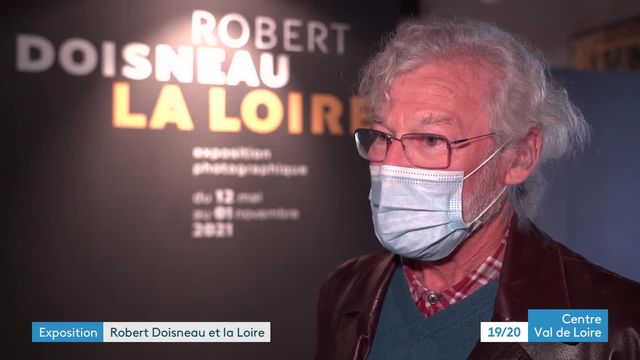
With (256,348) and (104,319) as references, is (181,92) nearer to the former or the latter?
(104,319)

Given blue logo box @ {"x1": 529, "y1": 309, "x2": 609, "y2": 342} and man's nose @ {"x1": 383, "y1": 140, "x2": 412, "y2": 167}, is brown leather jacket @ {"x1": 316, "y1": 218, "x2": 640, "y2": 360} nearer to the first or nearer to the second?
blue logo box @ {"x1": 529, "y1": 309, "x2": 609, "y2": 342}

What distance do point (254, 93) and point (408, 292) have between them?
0.77m

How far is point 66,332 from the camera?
138cm

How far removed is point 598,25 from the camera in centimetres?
169

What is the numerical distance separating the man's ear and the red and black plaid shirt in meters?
0.10

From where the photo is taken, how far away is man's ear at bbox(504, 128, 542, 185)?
3.29 ft

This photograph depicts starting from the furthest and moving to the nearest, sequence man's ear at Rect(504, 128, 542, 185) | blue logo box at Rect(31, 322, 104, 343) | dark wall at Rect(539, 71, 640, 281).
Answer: dark wall at Rect(539, 71, 640, 281) → blue logo box at Rect(31, 322, 104, 343) → man's ear at Rect(504, 128, 542, 185)

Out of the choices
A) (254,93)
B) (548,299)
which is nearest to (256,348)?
(254,93)
